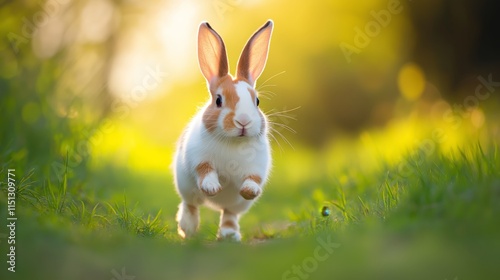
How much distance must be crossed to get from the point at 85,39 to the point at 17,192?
5.13m

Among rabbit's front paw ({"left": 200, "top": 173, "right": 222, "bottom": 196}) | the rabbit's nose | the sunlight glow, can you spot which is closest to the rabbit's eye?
the rabbit's nose

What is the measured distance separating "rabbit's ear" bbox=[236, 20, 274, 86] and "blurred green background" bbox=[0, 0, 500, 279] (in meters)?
0.16

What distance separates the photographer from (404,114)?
919 centimetres

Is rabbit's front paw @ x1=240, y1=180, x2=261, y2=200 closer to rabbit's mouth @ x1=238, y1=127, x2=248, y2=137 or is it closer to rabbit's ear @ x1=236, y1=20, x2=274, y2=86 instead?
rabbit's mouth @ x1=238, y1=127, x2=248, y2=137

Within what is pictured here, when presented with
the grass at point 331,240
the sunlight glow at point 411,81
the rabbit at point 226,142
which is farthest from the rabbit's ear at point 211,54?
the sunlight glow at point 411,81

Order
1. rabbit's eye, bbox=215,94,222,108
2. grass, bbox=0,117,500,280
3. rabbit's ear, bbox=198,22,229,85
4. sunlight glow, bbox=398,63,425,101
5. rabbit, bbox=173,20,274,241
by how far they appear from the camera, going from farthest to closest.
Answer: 1. sunlight glow, bbox=398,63,425,101
2. rabbit's ear, bbox=198,22,229,85
3. rabbit's eye, bbox=215,94,222,108
4. rabbit, bbox=173,20,274,241
5. grass, bbox=0,117,500,280

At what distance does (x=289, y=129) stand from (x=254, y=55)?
2019 mm

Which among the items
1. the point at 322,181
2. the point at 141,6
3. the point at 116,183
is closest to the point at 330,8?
the point at 141,6

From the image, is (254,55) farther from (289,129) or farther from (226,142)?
(289,129)

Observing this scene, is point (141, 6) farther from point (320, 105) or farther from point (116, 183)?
point (116, 183)

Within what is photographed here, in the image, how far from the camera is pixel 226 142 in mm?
4348

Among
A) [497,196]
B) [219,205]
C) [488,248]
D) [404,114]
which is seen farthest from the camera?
[404,114]

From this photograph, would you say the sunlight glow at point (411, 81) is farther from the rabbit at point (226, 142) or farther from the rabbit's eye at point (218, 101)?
the rabbit's eye at point (218, 101)

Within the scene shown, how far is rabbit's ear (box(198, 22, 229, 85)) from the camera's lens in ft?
14.9
